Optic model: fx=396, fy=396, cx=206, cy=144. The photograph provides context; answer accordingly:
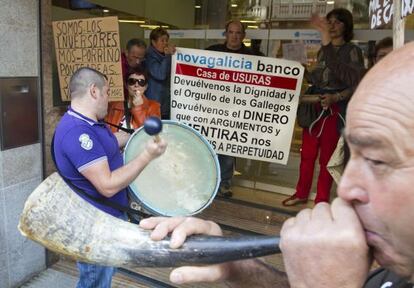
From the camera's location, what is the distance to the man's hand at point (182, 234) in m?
0.93

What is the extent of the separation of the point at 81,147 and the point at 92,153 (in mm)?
70

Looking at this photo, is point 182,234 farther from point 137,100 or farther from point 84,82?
point 137,100

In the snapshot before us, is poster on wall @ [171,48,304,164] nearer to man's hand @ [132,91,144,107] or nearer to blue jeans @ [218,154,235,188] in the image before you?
man's hand @ [132,91,144,107]

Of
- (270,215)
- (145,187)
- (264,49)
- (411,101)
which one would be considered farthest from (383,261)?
(264,49)

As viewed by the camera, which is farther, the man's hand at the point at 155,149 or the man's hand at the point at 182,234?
the man's hand at the point at 155,149

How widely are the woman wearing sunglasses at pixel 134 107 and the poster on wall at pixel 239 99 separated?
281 millimetres

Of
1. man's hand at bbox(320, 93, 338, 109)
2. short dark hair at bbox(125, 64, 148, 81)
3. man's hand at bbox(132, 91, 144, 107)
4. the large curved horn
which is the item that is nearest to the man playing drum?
→ the large curved horn

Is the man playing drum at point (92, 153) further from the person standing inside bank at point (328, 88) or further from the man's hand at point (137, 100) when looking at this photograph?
the person standing inside bank at point (328, 88)

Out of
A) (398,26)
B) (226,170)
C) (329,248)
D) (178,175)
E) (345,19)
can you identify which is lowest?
(226,170)

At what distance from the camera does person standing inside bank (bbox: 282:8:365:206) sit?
378 cm

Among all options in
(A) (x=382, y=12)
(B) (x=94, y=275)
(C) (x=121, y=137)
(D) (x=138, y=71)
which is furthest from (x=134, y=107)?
(A) (x=382, y=12)

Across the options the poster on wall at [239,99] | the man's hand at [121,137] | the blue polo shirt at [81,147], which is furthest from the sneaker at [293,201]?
the blue polo shirt at [81,147]

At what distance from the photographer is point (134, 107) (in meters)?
3.69

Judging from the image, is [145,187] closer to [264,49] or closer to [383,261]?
[383,261]
